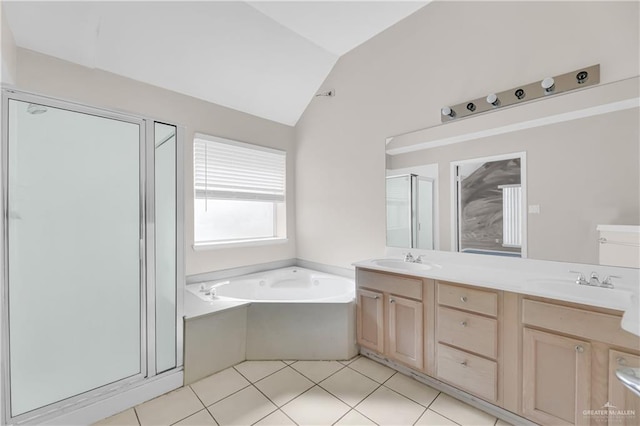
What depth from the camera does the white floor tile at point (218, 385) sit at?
186cm

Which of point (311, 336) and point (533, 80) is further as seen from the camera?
point (311, 336)

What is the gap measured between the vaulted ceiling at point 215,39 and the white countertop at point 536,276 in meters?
2.13

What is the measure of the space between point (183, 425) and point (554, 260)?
8.09 feet

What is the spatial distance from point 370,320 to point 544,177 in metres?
1.59

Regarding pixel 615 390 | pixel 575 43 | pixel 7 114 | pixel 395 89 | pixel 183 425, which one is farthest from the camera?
pixel 395 89

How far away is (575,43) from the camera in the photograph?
173 cm

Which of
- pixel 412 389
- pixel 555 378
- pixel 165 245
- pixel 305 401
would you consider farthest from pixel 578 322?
pixel 165 245

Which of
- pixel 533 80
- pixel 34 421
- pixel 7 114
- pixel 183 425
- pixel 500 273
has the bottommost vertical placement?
pixel 183 425

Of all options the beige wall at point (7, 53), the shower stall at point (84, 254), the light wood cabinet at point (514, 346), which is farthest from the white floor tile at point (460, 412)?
the beige wall at point (7, 53)

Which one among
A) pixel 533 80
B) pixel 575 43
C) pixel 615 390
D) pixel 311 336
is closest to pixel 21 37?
pixel 311 336

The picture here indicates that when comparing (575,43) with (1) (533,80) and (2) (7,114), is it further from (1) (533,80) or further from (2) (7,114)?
(2) (7,114)

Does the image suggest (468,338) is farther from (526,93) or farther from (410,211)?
(526,93)

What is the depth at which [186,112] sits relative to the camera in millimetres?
2684

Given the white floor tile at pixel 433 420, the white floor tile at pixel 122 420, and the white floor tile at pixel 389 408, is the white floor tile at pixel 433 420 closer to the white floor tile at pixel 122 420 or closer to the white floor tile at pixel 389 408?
the white floor tile at pixel 389 408
